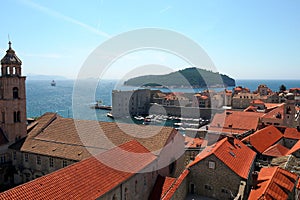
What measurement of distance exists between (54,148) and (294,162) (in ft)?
79.9

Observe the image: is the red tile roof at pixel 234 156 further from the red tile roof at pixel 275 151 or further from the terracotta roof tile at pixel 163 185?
the red tile roof at pixel 275 151

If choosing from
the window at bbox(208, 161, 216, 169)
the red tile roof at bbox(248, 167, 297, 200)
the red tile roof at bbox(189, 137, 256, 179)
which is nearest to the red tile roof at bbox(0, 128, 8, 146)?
the red tile roof at bbox(189, 137, 256, 179)

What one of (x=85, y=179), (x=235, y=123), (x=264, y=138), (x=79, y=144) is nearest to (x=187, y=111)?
(x=235, y=123)

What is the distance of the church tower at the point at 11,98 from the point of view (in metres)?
29.5

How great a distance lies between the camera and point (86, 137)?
2764 centimetres

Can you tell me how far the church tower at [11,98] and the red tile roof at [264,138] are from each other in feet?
93.4

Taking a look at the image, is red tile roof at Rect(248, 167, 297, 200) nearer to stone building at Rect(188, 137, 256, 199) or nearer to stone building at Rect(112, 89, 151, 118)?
stone building at Rect(188, 137, 256, 199)

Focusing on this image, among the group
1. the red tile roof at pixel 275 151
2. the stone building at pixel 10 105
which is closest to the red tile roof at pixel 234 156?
the red tile roof at pixel 275 151

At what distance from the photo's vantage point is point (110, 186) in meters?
17.3

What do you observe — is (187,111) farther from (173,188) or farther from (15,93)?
(173,188)

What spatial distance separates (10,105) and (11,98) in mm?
803

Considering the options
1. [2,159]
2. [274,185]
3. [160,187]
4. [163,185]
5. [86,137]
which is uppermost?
[86,137]

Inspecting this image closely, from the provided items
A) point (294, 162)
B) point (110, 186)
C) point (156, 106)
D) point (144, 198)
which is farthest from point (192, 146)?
point (156, 106)

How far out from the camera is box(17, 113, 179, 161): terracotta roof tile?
84.8 ft
